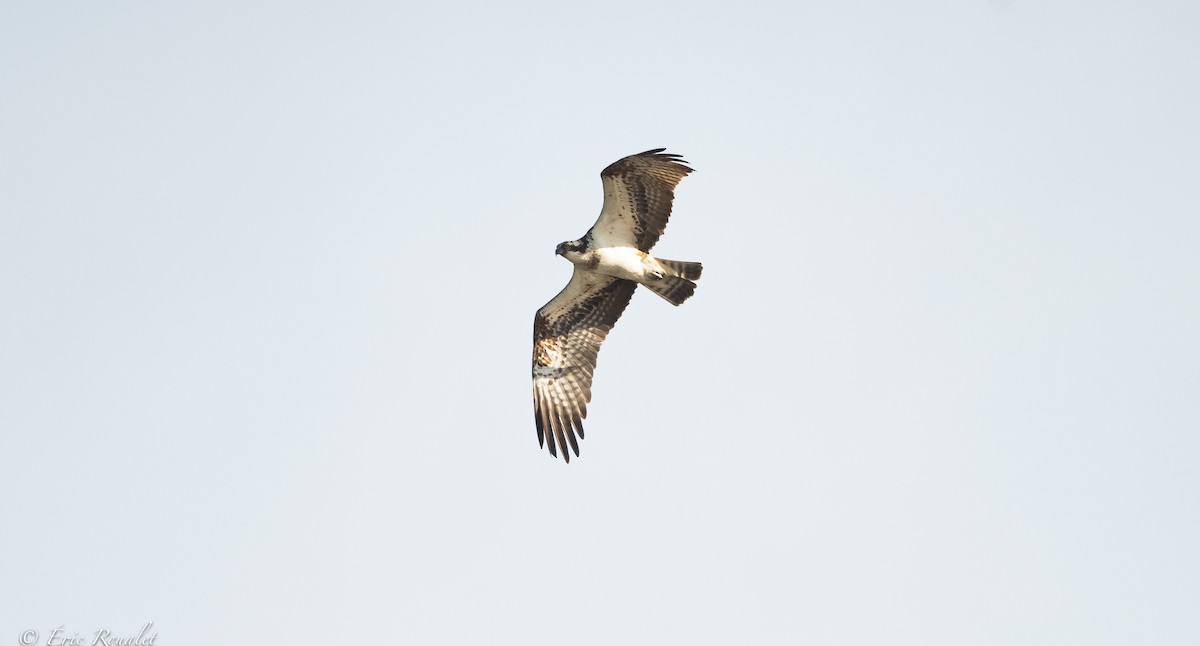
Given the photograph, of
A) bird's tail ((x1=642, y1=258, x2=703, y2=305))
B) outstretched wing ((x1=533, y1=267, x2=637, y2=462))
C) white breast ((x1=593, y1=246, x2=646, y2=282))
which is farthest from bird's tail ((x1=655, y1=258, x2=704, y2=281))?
outstretched wing ((x1=533, y1=267, x2=637, y2=462))

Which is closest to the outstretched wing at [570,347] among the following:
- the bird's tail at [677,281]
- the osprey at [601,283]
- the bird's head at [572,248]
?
the osprey at [601,283]

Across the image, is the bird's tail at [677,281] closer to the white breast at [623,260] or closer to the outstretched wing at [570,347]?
the white breast at [623,260]

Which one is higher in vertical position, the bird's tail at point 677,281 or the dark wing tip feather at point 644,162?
the dark wing tip feather at point 644,162

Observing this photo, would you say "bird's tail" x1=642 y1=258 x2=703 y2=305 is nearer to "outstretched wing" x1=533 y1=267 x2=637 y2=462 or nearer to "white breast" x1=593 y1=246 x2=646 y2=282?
"white breast" x1=593 y1=246 x2=646 y2=282

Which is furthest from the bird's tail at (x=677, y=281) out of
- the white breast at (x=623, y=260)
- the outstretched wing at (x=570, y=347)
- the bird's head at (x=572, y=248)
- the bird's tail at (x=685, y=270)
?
the bird's head at (x=572, y=248)

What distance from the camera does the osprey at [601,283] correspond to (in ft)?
42.7

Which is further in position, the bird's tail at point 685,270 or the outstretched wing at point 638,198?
the bird's tail at point 685,270

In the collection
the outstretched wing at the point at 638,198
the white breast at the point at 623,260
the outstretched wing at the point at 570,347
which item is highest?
the outstretched wing at the point at 638,198

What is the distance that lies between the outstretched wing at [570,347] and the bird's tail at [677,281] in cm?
74

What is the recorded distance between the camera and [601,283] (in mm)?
14156

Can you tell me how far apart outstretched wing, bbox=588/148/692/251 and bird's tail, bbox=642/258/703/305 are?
404 millimetres

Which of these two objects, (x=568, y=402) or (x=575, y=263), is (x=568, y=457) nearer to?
(x=568, y=402)

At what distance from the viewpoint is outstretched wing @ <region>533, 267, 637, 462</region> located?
1412 cm

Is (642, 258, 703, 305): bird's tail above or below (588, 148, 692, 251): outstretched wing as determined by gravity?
below
